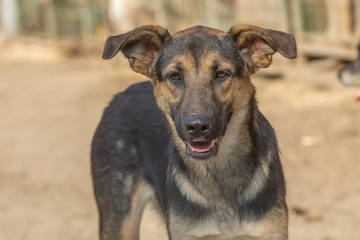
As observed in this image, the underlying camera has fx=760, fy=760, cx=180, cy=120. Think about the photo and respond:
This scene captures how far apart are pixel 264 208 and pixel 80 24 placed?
1648cm

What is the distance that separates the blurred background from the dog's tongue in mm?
1297

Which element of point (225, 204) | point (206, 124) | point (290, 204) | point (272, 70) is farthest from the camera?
point (272, 70)

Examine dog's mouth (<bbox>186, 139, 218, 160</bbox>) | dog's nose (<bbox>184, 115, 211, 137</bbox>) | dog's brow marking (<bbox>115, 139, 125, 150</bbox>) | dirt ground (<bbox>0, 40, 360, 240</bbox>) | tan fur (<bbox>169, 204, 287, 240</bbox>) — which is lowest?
dirt ground (<bbox>0, 40, 360, 240</bbox>)

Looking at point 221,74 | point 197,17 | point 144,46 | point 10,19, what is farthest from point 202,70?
point 10,19

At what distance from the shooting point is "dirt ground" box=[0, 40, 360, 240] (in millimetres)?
8000

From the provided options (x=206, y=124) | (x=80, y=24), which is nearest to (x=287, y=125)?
(x=206, y=124)

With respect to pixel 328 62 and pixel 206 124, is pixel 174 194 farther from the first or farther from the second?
pixel 328 62

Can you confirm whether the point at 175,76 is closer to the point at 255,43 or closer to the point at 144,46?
the point at 144,46

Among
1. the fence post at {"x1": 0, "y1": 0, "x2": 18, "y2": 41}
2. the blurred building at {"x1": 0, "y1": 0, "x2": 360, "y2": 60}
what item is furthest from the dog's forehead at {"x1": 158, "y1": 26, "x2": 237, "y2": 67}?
the fence post at {"x1": 0, "y1": 0, "x2": 18, "y2": 41}

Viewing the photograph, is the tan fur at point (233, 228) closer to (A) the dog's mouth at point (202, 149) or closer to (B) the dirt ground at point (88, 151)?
(A) the dog's mouth at point (202, 149)

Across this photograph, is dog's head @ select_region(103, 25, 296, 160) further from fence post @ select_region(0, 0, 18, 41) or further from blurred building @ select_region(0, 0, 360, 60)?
fence post @ select_region(0, 0, 18, 41)

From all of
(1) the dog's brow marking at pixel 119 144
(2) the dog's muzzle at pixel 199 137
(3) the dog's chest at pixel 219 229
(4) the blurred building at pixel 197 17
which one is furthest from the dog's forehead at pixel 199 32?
(4) the blurred building at pixel 197 17

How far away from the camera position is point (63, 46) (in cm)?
2064

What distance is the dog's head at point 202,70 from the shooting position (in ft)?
15.3
